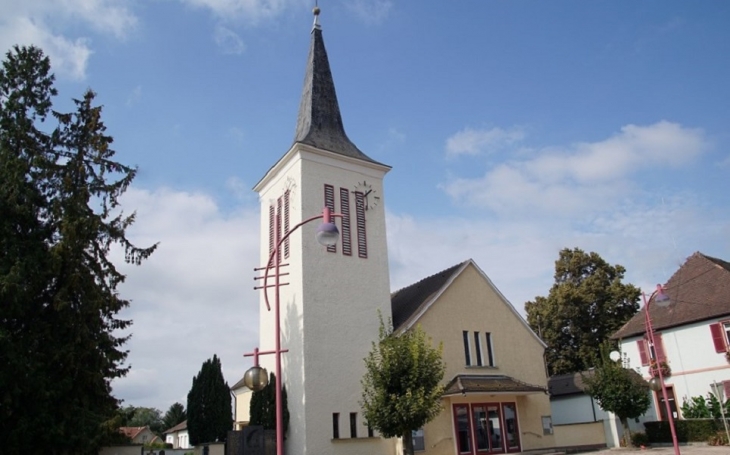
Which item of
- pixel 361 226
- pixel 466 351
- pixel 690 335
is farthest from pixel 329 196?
pixel 690 335

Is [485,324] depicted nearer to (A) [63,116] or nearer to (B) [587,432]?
(B) [587,432]

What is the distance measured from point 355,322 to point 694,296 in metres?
20.0

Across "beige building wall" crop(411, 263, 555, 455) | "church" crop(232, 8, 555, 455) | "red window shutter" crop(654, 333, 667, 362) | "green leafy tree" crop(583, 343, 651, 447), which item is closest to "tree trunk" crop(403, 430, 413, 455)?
"church" crop(232, 8, 555, 455)

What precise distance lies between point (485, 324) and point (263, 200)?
40.7 ft

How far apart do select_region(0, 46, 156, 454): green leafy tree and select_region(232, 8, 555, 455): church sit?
254 inches

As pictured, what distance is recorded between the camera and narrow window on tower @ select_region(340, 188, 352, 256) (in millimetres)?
25094

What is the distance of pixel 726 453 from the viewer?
69.8ft

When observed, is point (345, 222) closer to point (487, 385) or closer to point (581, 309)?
point (487, 385)

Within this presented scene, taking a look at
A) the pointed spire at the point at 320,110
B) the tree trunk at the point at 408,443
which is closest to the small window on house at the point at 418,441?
the tree trunk at the point at 408,443

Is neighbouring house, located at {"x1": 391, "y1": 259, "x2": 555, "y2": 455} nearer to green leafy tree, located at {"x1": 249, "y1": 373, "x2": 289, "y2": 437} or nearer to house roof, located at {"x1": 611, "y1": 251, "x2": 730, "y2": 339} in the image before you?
green leafy tree, located at {"x1": 249, "y1": 373, "x2": 289, "y2": 437}

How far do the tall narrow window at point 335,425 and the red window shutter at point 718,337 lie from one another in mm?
20121

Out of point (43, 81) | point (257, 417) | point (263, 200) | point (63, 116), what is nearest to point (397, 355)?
point (257, 417)

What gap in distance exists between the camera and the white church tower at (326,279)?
2192 centimetres

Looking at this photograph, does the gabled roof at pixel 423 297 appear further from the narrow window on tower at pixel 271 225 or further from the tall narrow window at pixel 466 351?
the narrow window on tower at pixel 271 225
